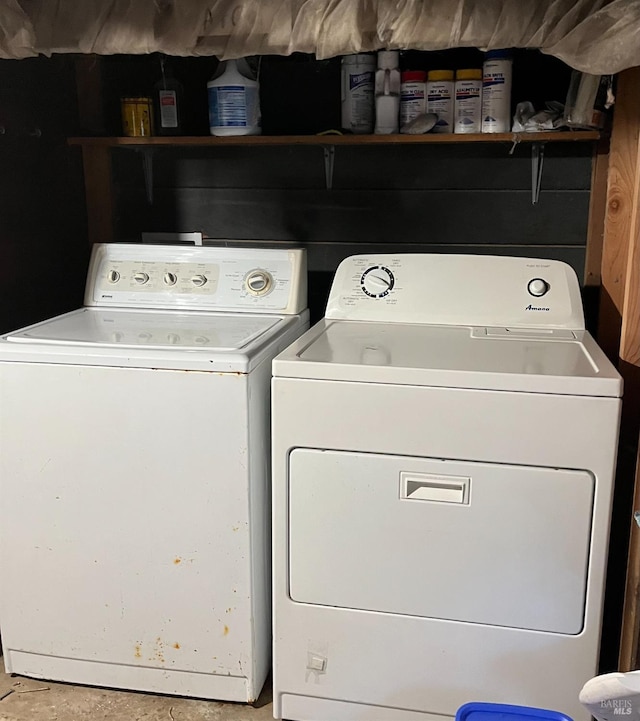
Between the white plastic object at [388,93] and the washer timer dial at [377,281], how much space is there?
1.21 ft

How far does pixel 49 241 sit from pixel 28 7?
2.04ft

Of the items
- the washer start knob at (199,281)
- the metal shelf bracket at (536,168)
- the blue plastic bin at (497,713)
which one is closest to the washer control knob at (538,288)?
the metal shelf bracket at (536,168)

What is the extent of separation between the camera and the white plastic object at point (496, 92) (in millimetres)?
1867

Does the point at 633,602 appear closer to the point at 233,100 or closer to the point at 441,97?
the point at 441,97

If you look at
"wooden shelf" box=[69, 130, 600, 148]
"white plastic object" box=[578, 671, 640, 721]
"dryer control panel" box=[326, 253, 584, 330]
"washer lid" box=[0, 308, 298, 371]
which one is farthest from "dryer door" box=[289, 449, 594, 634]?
"wooden shelf" box=[69, 130, 600, 148]

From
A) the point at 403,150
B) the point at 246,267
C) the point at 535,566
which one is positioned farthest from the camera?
the point at 403,150

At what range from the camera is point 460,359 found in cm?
148

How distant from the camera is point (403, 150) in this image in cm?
211

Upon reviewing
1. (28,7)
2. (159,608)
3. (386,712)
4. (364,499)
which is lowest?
(386,712)

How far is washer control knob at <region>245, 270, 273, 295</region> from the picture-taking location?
6.40 ft

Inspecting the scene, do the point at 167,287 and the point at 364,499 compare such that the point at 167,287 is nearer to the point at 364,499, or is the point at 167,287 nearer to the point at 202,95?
the point at 202,95

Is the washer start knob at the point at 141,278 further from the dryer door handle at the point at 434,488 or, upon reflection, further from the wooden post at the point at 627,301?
the wooden post at the point at 627,301

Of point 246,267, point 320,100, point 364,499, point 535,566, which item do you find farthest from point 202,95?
point 535,566

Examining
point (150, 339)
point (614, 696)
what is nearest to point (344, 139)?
point (150, 339)
